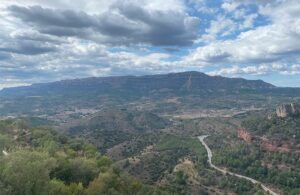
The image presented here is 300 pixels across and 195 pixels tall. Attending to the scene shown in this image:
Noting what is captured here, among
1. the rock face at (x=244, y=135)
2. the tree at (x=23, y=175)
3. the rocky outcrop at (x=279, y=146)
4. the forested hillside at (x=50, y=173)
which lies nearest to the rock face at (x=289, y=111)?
the rock face at (x=244, y=135)

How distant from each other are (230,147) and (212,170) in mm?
32357

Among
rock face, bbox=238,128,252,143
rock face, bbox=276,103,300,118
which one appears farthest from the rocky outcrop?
rock face, bbox=276,103,300,118

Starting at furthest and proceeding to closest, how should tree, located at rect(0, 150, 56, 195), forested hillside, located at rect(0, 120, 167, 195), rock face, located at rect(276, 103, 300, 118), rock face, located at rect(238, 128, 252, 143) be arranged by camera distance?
rock face, located at rect(276, 103, 300, 118) < rock face, located at rect(238, 128, 252, 143) < forested hillside, located at rect(0, 120, 167, 195) < tree, located at rect(0, 150, 56, 195)

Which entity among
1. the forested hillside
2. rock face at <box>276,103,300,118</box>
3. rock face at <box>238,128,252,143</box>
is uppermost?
the forested hillside

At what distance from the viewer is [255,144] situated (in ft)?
566

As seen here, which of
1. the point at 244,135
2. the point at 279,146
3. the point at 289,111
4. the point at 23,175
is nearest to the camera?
the point at 23,175

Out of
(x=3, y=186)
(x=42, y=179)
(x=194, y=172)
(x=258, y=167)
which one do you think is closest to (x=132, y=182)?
(x=42, y=179)

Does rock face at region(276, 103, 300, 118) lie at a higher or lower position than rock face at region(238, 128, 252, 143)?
higher

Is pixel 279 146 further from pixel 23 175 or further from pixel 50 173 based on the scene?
pixel 23 175

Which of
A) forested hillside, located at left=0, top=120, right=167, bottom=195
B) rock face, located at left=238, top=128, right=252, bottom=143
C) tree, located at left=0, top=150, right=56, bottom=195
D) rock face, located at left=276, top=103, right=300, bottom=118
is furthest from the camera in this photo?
rock face, located at left=276, top=103, right=300, bottom=118

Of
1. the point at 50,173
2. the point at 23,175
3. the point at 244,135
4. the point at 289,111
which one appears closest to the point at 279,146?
the point at 244,135

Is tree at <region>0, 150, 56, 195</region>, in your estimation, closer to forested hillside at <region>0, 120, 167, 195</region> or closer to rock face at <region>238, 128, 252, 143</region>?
forested hillside at <region>0, 120, 167, 195</region>

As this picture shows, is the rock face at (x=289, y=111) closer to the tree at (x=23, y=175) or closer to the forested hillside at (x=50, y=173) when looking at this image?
the forested hillside at (x=50, y=173)

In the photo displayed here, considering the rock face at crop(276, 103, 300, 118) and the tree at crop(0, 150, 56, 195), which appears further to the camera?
the rock face at crop(276, 103, 300, 118)
